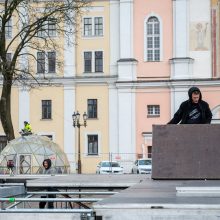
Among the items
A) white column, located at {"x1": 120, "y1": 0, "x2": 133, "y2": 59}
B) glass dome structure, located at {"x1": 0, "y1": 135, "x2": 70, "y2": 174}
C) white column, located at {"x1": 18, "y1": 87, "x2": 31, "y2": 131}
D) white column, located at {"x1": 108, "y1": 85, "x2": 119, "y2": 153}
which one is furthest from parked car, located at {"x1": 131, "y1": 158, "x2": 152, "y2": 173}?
glass dome structure, located at {"x1": 0, "y1": 135, "x2": 70, "y2": 174}

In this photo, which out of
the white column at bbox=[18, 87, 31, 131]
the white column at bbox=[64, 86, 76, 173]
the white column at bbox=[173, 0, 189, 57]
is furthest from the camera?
the white column at bbox=[18, 87, 31, 131]

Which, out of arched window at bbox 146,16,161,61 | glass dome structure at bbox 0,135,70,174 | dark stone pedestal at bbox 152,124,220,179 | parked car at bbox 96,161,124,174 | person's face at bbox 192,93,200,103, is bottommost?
parked car at bbox 96,161,124,174

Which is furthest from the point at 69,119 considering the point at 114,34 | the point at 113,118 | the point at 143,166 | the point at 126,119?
the point at 143,166

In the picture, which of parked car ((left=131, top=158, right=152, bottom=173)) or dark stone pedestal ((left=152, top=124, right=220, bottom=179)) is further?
parked car ((left=131, top=158, right=152, bottom=173))

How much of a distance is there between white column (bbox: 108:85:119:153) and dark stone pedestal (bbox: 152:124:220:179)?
164 ft

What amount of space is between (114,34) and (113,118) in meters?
7.12

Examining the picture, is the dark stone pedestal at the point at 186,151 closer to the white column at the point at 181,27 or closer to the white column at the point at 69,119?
the white column at the point at 181,27

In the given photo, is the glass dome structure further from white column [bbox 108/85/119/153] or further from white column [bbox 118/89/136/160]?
white column [bbox 108/85/119/153]

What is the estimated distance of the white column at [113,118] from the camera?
59875 millimetres

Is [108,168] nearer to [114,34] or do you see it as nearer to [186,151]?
[114,34]

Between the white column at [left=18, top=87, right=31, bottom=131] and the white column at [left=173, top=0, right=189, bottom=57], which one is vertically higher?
the white column at [left=173, top=0, right=189, bottom=57]

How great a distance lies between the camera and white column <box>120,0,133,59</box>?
5925cm

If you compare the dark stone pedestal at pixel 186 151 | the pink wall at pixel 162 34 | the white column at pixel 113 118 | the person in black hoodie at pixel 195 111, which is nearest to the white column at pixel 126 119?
the white column at pixel 113 118

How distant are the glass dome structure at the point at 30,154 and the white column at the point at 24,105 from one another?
2743 cm
